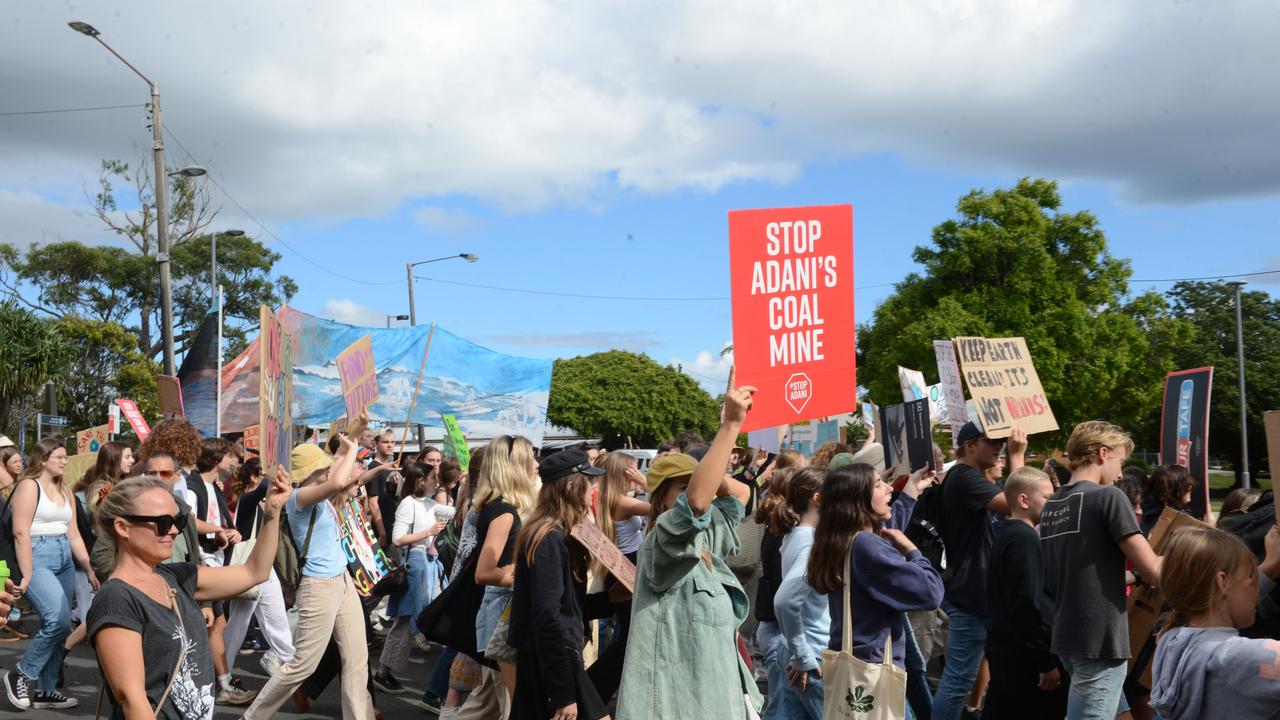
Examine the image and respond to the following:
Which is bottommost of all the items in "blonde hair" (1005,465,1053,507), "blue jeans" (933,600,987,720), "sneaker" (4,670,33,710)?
"sneaker" (4,670,33,710)

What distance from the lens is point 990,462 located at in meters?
6.66

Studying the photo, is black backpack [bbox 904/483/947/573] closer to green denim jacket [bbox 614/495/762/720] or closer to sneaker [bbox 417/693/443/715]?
green denim jacket [bbox 614/495/762/720]

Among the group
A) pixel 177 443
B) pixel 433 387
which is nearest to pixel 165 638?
pixel 177 443

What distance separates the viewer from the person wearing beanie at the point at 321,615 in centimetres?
610

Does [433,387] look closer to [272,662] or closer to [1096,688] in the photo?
[272,662]

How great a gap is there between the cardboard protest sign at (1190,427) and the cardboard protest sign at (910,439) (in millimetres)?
1597

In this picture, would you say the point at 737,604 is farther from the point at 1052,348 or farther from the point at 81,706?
the point at 1052,348

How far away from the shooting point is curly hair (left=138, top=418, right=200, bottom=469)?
26.6 feet

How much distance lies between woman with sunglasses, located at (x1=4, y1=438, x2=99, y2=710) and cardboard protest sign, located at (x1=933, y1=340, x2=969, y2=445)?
18.6 ft

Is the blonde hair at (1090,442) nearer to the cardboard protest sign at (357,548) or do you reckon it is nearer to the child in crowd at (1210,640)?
the child in crowd at (1210,640)

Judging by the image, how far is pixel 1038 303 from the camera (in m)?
36.6

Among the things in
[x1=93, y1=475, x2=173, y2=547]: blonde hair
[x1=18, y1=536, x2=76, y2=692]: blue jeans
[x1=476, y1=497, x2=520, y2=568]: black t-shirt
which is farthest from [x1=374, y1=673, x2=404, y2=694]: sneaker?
[x1=93, y1=475, x2=173, y2=547]: blonde hair

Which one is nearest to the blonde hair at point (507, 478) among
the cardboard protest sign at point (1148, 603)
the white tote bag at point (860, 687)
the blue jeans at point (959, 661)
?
the white tote bag at point (860, 687)

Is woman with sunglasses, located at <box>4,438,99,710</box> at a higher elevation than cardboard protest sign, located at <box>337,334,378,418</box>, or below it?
below
